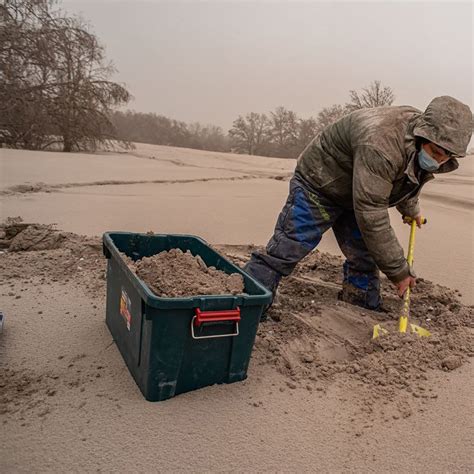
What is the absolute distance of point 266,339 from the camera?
2.25 metres

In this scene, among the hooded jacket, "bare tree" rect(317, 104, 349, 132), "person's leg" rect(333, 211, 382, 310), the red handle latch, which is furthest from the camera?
"bare tree" rect(317, 104, 349, 132)

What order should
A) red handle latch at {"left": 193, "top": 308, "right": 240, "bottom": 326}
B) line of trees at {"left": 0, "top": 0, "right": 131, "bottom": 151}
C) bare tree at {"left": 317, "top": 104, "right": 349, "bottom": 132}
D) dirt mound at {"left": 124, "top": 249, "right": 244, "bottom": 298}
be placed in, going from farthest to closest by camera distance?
bare tree at {"left": 317, "top": 104, "right": 349, "bottom": 132}
line of trees at {"left": 0, "top": 0, "right": 131, "bottom": 151}
dirt mound at {"left": 124, "top": 249, "right": 244, "bottom": 298}
red handle latch at {"left": 193, "top": 308, "right": 240, "bottom": 326}

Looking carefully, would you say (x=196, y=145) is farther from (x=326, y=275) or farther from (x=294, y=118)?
(x=326, y=275)

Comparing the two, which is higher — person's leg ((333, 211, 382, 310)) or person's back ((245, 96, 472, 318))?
person's back ((245, 96, 472, 318))

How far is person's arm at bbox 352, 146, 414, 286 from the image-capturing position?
217cm

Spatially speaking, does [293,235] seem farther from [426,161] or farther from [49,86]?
[49,86]

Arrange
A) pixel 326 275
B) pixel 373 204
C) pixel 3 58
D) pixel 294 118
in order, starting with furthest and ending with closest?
pixel 294 118 < pixel 3 58 < pixel 326 275 < pixel 373 204

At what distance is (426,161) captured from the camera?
7.09ft

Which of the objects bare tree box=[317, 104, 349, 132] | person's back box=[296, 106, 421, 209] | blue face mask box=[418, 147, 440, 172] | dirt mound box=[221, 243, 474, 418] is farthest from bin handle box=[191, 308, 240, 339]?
bare tree box=[317, 104, 349, 132]

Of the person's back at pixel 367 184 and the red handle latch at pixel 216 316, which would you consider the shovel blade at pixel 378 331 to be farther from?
the red handle latch at pixel 216 316

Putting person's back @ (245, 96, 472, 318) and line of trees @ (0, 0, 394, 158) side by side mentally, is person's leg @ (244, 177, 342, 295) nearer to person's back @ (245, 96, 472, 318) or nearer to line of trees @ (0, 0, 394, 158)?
person's back @ (245, 96, 472, 318)

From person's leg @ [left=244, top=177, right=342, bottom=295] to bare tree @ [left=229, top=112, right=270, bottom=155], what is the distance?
787 inches

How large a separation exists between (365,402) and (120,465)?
→ 0.88 m

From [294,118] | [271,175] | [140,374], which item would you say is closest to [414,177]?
[140,374]
